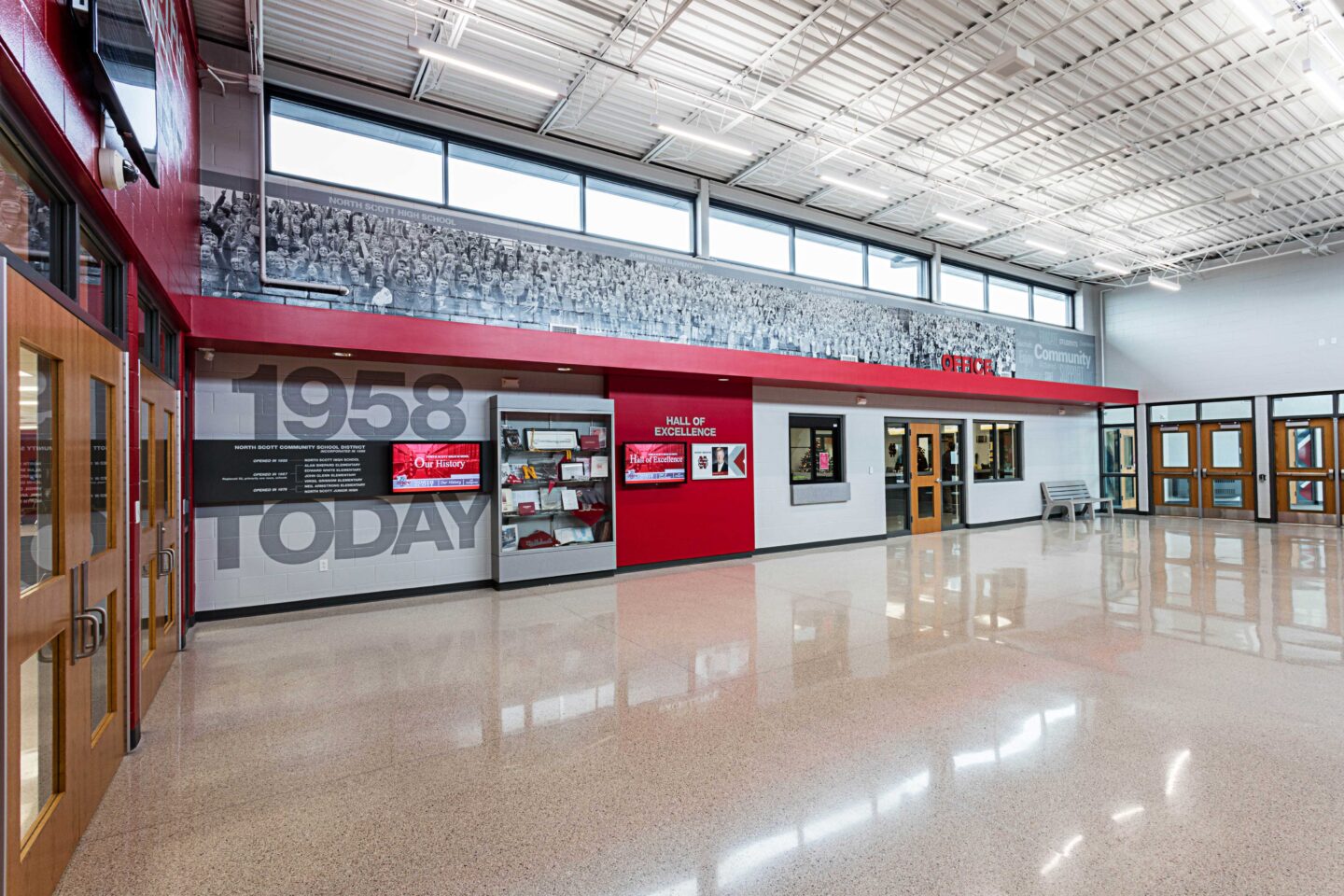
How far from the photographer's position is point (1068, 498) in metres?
13.6

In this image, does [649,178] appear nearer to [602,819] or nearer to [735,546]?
[735,546]

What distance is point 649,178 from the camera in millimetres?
9344

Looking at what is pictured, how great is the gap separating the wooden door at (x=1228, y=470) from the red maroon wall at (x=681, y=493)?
10869mm

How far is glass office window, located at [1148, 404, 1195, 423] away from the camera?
14.0 meters

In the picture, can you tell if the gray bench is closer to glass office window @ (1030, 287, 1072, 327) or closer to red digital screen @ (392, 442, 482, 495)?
glass office window @ (1030, 287, 1072, 327)

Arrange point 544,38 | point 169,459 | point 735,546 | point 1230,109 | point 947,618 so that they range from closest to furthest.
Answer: point 169,459, point 947,618, point 544,38, point 1230,109, point 735,546

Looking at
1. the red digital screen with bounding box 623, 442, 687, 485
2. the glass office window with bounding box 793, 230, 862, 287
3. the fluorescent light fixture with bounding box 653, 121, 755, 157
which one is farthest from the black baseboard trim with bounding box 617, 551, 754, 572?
the fluorescent light fixture with bounding box 653, 121, 755, 157

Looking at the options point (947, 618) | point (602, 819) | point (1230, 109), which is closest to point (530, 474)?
point (947, 618)

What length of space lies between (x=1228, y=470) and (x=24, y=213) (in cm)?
1753

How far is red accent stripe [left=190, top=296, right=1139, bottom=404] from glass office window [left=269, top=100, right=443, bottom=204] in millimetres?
2216

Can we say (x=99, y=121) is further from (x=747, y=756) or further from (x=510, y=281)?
(x=510, y=281)

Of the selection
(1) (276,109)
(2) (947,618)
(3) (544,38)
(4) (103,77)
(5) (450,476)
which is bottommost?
(2) (947,618)

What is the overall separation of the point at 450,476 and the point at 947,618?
503cm

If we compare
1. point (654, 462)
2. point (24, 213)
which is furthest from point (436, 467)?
point (24, 213)
